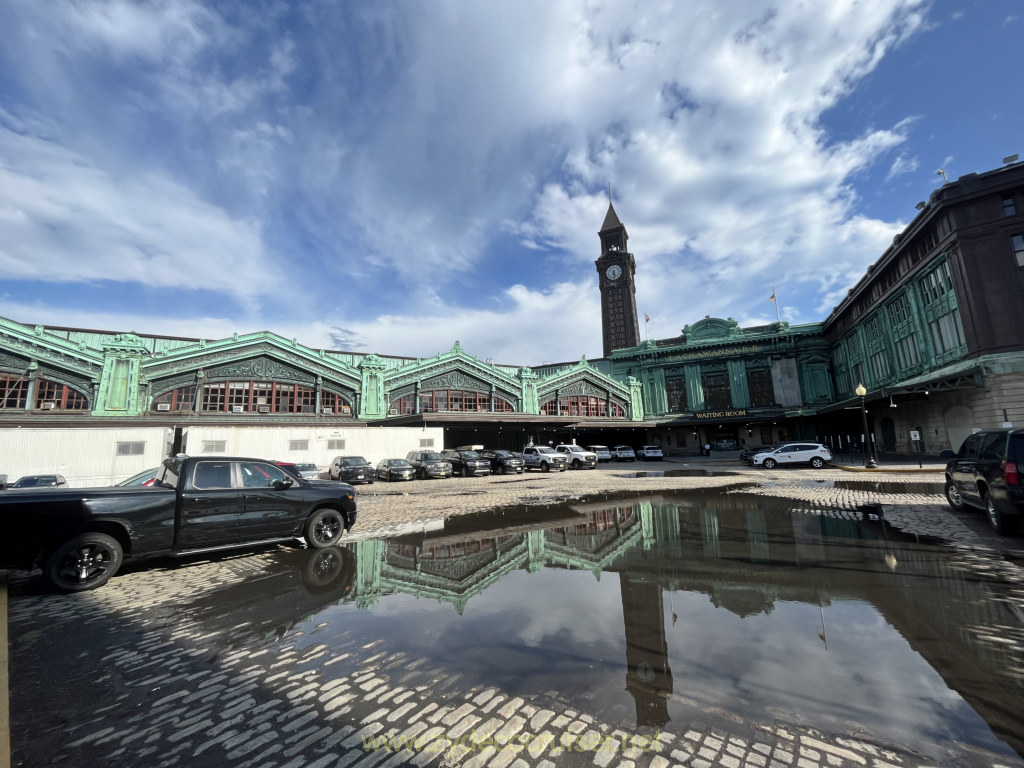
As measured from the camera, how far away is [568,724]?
3.05 metres

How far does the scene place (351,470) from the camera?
2328 cm

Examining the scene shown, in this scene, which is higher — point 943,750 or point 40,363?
point 40,363

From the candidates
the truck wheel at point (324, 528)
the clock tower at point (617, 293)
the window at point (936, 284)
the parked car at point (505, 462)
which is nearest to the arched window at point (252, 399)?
the parked car at point (505, 462)

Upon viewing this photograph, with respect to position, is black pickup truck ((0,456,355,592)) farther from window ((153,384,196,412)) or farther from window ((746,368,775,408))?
window ((746,368,775,408))

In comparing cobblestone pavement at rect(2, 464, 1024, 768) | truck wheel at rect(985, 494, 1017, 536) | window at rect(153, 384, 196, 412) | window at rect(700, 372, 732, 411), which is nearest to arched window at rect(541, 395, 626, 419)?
window at rect(700, 372, 732, 411)

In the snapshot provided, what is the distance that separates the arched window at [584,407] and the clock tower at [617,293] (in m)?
33.4

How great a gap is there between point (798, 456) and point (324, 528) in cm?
2896

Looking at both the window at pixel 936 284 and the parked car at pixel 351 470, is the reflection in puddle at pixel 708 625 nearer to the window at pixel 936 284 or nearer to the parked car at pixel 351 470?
the parked car at pixel 351 470

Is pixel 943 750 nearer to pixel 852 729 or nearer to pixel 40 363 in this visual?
pixel 852 729

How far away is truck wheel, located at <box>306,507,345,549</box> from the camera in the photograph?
27.2ft

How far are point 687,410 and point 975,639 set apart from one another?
50.6 m

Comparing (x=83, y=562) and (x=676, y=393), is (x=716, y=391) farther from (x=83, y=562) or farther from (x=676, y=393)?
(x=83, y=562)

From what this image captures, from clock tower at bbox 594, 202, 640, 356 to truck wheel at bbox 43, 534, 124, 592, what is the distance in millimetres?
81191

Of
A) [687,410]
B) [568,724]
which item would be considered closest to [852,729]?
[568,724]
